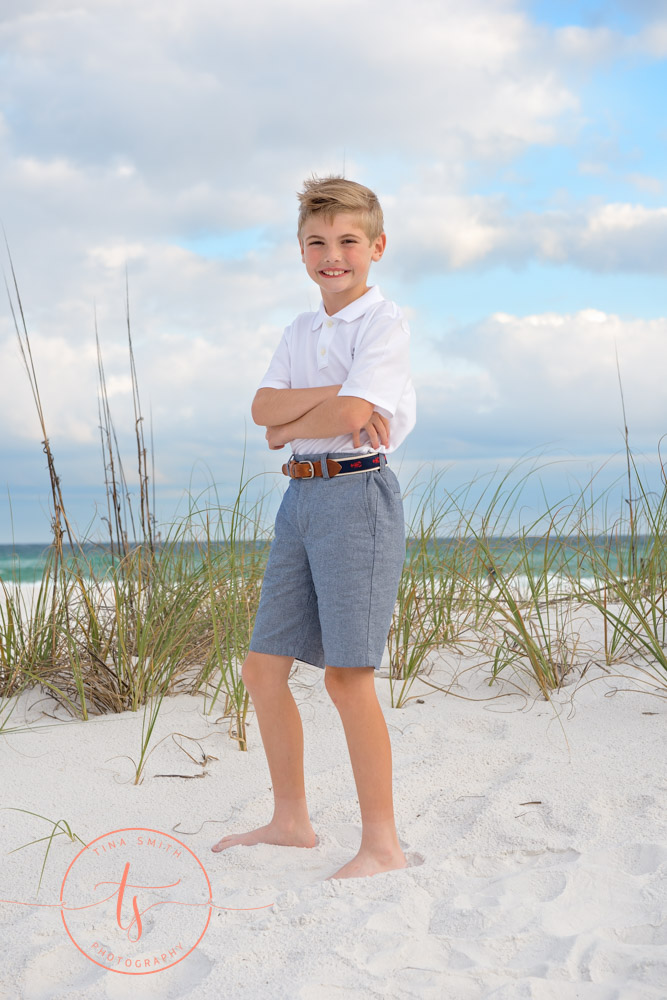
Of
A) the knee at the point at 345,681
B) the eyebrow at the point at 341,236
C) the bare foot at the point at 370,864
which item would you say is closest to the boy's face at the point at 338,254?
the eyebrow at the point at 341,236

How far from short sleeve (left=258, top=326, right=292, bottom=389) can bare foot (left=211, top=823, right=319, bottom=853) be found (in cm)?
112

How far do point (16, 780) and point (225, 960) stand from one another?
1.25m

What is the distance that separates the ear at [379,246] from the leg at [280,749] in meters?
1.03

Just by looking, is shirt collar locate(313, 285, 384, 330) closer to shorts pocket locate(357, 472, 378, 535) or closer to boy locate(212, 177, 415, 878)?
boy locate(212, 177, 415, 878)

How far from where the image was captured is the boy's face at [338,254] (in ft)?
6.54

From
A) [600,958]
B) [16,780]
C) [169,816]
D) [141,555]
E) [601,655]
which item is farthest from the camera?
[601,655]

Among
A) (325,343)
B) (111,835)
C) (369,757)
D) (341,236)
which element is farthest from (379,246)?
(111,835)

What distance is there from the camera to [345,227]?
1987mm

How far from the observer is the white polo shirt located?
75.1 inches

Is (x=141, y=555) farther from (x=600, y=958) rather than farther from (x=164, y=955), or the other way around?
(x=600, y=958)

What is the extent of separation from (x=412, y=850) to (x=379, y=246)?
4.96 ft

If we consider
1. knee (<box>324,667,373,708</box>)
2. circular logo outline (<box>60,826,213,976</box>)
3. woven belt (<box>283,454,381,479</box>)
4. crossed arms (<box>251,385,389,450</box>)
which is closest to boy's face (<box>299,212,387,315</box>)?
crossed arms (<box>251,385,389,450</box>)

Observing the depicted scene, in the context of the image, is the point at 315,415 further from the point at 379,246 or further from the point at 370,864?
the point at 370,864

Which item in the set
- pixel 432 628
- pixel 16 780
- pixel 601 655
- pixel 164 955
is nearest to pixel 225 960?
pixel 164 955
